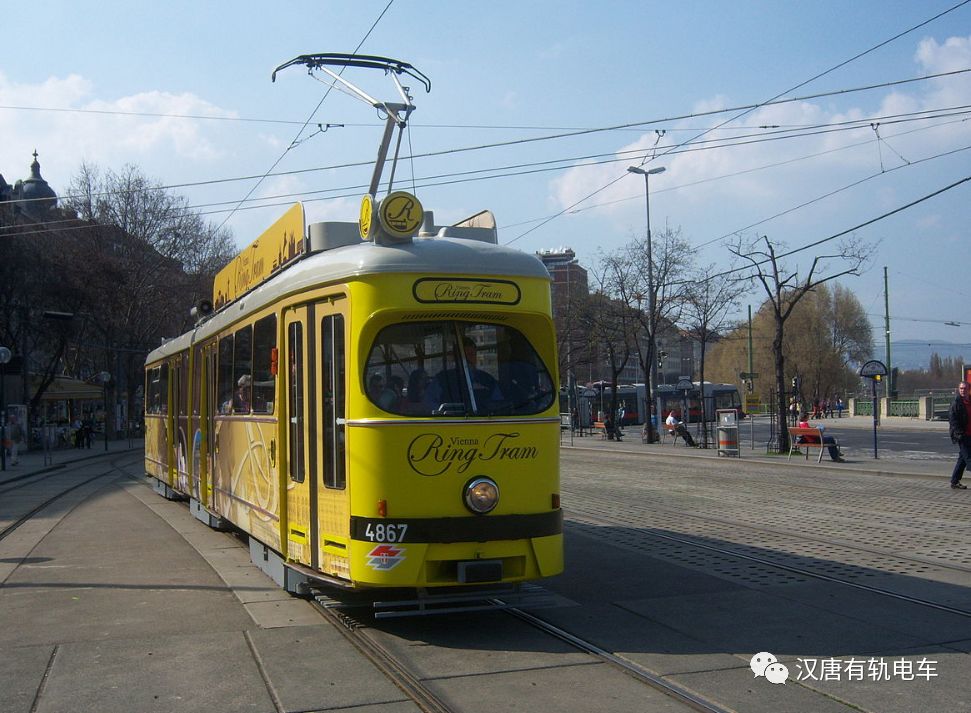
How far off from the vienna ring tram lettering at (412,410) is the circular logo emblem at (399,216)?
11mm

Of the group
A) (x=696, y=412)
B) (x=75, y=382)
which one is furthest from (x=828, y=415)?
(x=75, y=382)

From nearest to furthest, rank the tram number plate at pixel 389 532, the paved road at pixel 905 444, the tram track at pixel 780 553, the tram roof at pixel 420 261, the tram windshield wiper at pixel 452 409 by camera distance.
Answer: the tram number plate at pixel 389 532, the tram windshield wiper at pixel 452 409, the tram roof at pixel 420 261, the tram track at pixel 780 553, the paved road at pixel 905 444

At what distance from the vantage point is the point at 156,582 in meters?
10.2

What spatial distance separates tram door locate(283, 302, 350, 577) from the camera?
7754mm

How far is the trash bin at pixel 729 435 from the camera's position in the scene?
2962cm

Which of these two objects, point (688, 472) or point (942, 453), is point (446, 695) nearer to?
point (688, 472)

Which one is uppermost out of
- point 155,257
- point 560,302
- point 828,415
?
point 155,257

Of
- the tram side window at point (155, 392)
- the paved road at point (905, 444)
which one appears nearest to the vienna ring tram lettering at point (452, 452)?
the tram side window at point (155, 392)

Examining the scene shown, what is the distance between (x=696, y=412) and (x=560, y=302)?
70.8 feet

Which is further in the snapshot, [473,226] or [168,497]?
[168,497]

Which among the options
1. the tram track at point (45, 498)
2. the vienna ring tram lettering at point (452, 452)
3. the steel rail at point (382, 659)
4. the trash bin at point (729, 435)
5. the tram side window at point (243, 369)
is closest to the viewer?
the steel rail at point (382, 659)

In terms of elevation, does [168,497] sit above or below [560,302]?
below

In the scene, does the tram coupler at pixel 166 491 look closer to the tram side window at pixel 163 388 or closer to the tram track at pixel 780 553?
the tram side window at pixel 163 388

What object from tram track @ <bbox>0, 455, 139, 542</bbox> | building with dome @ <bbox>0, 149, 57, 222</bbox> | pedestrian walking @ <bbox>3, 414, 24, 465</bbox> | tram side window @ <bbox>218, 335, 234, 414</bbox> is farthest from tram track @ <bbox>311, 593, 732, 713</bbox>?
building with dome @ <bbox>0, 149, 57, 222</bbox>
